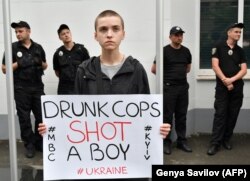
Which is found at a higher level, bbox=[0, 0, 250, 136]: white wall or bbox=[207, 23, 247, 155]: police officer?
bbox=[0, 0, 250, 136]: white wall

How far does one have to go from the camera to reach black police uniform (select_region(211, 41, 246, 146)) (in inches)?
214

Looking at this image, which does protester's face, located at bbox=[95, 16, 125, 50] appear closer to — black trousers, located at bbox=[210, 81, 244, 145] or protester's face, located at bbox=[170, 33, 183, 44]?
protester's face, located at bbox=[170, 33, 183, 44]

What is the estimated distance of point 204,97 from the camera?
255 inches

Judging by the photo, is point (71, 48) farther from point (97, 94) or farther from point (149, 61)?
point (97, 94)

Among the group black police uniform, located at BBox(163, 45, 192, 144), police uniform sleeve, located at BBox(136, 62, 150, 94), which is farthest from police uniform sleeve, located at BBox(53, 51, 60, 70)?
police uniform sleeve, located at BBox(136, 62, 150, 94)

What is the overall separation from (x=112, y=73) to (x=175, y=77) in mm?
3128

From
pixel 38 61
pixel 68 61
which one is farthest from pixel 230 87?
pixel 38 61

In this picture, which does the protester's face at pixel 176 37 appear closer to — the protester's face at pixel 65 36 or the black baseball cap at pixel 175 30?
the black baseball cap at pixel 175 30

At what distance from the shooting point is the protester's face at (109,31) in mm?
2361

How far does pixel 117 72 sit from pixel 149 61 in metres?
3.62

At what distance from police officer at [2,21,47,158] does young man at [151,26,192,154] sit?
5.12ft


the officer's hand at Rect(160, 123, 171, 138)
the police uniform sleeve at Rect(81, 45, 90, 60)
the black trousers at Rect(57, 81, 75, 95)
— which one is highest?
the police uniform sleeve at Rect(81, 45, 90, 60)

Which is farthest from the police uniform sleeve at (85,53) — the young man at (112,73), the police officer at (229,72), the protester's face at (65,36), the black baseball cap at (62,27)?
the young man at (112,73)

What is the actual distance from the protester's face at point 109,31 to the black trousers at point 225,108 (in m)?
3.36
